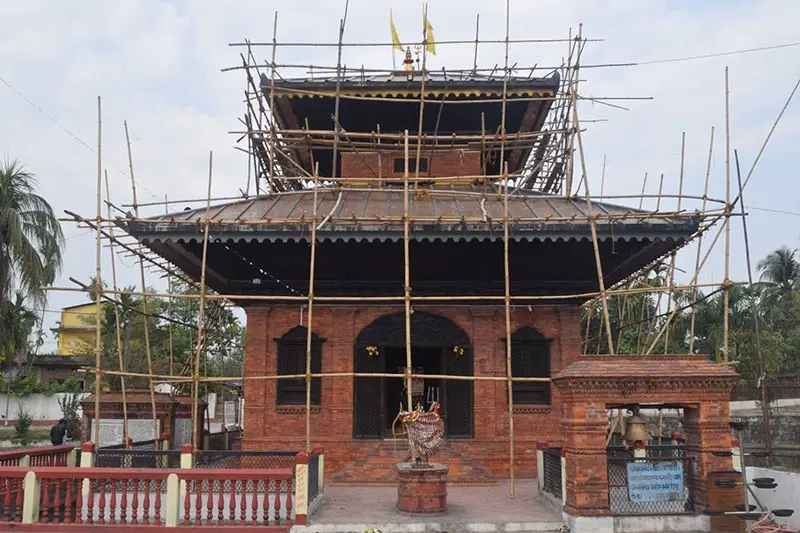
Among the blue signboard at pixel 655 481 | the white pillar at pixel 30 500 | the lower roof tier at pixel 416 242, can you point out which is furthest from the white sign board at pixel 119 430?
the blue signboard at pixel 655 481

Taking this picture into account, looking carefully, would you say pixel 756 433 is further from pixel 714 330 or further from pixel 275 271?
pixel 275 271

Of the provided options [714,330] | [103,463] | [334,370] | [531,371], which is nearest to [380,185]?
[334,370]

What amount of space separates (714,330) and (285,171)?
82.8 ft

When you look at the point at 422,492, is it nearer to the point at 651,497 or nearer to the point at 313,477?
the point at 313,477

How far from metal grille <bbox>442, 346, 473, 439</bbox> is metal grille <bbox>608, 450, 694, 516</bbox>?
19.6 feet

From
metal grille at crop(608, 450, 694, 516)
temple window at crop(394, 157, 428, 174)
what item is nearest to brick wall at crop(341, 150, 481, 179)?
temple window at crop(394, 157, 428, 174)

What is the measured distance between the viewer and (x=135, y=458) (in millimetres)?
14133

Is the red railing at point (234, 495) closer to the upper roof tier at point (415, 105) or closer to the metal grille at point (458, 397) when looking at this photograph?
the metal grille at point (458, 397)

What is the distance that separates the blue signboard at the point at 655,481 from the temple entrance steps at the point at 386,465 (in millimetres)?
Answer: 5076

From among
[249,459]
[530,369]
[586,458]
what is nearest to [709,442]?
[586,458]

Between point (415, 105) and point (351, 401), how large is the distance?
8.00 meters

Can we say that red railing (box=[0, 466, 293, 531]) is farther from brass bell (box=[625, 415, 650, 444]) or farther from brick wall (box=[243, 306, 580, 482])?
brass bell (box=[625, 415, 650, 444])

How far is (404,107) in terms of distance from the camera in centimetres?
1905

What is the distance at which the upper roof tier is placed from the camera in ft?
59.2
